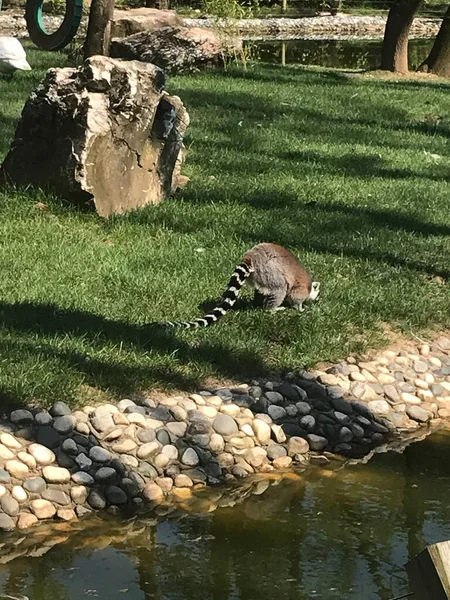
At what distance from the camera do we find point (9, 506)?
17.5 ft

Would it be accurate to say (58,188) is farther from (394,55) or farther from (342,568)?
(394,55)

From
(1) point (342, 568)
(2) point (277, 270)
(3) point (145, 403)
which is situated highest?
(2) point (277, 270)

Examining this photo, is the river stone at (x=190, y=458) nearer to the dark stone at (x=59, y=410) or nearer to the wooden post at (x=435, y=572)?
the dark stone at (x=59, y=410)

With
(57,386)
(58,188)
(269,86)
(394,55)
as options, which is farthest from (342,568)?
(394,55)

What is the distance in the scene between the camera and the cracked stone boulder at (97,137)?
9312 mm

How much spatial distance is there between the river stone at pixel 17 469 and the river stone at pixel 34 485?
51 millimetres

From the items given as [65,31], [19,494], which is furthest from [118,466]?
[65,31]

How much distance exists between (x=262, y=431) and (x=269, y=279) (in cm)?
134

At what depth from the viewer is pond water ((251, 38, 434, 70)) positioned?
2453 centimetres

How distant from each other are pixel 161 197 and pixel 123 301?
2848 millimetres

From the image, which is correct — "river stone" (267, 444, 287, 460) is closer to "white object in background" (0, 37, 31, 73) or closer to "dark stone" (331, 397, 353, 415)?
"dark stone" (331, 397, 353, 415)

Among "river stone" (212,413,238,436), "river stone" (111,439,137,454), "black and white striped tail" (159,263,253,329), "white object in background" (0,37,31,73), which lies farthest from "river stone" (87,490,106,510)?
"white object in background" (0,37,31,73)

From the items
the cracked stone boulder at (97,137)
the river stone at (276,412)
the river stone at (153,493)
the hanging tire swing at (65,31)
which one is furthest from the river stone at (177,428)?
the hanging tire swing at (65,31)

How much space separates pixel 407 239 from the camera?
9.38 meters
